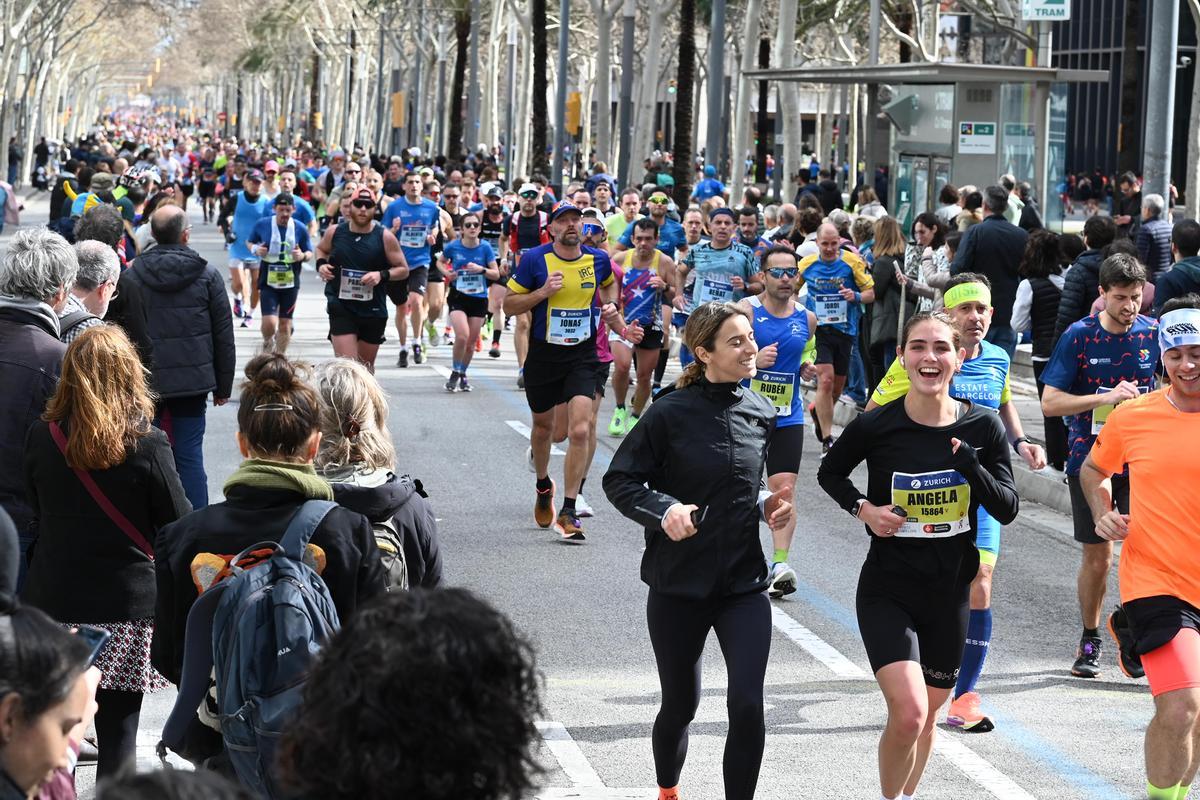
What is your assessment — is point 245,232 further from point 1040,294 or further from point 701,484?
point 701,484

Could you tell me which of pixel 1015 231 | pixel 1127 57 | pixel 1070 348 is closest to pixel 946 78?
pixel 1127 57

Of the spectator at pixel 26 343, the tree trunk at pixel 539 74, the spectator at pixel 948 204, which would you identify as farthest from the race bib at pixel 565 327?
the tree trunk at pixel 539 74

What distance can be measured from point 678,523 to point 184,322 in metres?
4.27

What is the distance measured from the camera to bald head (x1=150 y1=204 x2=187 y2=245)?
9.45 m

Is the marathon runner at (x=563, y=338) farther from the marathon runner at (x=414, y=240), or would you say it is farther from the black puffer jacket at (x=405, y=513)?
the marathon runner at (x=414, y=240)

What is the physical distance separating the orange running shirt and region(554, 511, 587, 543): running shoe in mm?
5206

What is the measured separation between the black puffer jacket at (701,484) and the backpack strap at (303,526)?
5.04 feet

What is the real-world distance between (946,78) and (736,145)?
11.5 meters

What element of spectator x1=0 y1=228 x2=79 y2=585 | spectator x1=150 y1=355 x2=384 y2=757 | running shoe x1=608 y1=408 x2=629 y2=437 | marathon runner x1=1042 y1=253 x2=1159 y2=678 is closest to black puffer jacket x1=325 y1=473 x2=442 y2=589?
spectator x1=150 y1=355 x2=384 y2=757

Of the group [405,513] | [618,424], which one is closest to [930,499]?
[405,513]

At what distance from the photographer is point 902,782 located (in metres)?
5.79

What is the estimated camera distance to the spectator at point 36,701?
9.55ft

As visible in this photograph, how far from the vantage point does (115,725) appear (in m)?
5.80

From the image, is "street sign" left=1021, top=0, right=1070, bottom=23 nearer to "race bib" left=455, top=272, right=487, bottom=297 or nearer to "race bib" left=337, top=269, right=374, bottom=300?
"race bib" left=455, top=272, right=487, bottom=297
